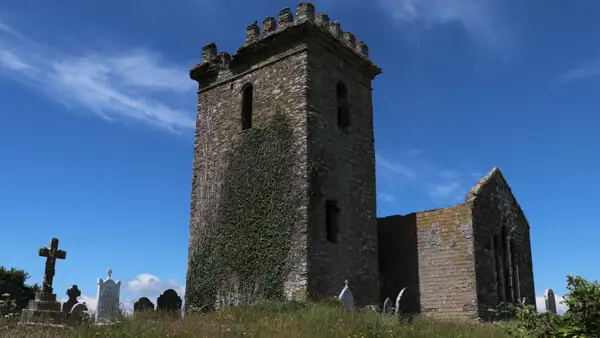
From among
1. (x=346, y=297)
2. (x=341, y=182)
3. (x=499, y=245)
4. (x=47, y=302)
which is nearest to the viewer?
(x=47, y=302)

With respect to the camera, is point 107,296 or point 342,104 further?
point 342,104

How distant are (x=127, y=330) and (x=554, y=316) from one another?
7.65m

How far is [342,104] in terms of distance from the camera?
20.0m

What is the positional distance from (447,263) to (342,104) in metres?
6.58

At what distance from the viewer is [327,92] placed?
1905 cm

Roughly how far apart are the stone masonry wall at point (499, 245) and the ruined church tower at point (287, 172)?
3521mm

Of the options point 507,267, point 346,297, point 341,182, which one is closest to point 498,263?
point 507,267

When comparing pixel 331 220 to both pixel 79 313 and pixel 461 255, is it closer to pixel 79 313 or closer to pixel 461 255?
pixel 461 255

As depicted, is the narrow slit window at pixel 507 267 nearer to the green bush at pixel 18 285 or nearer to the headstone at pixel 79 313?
the headstone at pixel 79 313

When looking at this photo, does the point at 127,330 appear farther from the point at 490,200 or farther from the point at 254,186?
the point at 490,200

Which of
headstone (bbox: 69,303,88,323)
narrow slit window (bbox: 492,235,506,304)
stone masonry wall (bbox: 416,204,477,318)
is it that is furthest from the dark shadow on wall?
headstone (bbox: 69,303,88,323)

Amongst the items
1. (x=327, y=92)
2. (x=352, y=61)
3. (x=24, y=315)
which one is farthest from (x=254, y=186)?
(x=24, y=315)

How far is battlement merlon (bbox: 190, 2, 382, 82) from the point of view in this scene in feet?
61.1

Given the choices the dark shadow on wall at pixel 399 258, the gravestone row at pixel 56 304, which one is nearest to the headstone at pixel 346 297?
the dark shadow on wall at pixel 399 258
